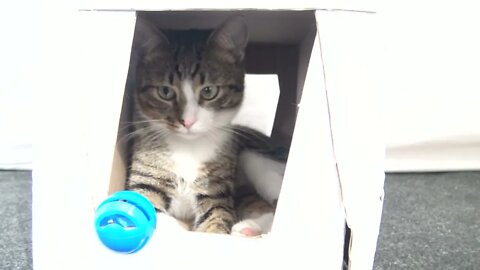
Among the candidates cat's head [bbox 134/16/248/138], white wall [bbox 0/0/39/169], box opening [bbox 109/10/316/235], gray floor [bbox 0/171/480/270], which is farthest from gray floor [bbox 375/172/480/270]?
white wall [bbox 0/0/39/169]

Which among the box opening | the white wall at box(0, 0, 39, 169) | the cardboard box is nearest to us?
the cardboard box

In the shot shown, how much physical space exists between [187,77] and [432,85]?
98 cm

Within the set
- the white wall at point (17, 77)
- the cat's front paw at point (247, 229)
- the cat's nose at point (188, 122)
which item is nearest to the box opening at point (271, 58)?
the cat's nose at point (188, 122)

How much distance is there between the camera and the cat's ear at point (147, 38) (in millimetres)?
978

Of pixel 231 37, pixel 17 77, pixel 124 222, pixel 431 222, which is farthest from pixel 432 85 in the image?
pixel 17 77

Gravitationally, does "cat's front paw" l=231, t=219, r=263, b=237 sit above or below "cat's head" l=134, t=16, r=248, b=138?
below

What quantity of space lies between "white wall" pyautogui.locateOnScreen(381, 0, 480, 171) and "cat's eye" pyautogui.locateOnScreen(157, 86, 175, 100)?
789 mm

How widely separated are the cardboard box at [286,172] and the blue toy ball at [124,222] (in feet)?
0.09

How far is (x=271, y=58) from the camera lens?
1.39m

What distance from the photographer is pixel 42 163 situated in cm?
74

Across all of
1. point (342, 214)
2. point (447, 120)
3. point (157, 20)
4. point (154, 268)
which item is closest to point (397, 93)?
point (447, 120)

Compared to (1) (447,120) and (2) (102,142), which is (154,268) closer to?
(2) (102,142)

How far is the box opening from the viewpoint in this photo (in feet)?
3.54

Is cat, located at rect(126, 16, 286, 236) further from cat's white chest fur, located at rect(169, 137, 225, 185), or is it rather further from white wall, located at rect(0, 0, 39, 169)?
white wall, located at rect(0, 0, 39, 169)
